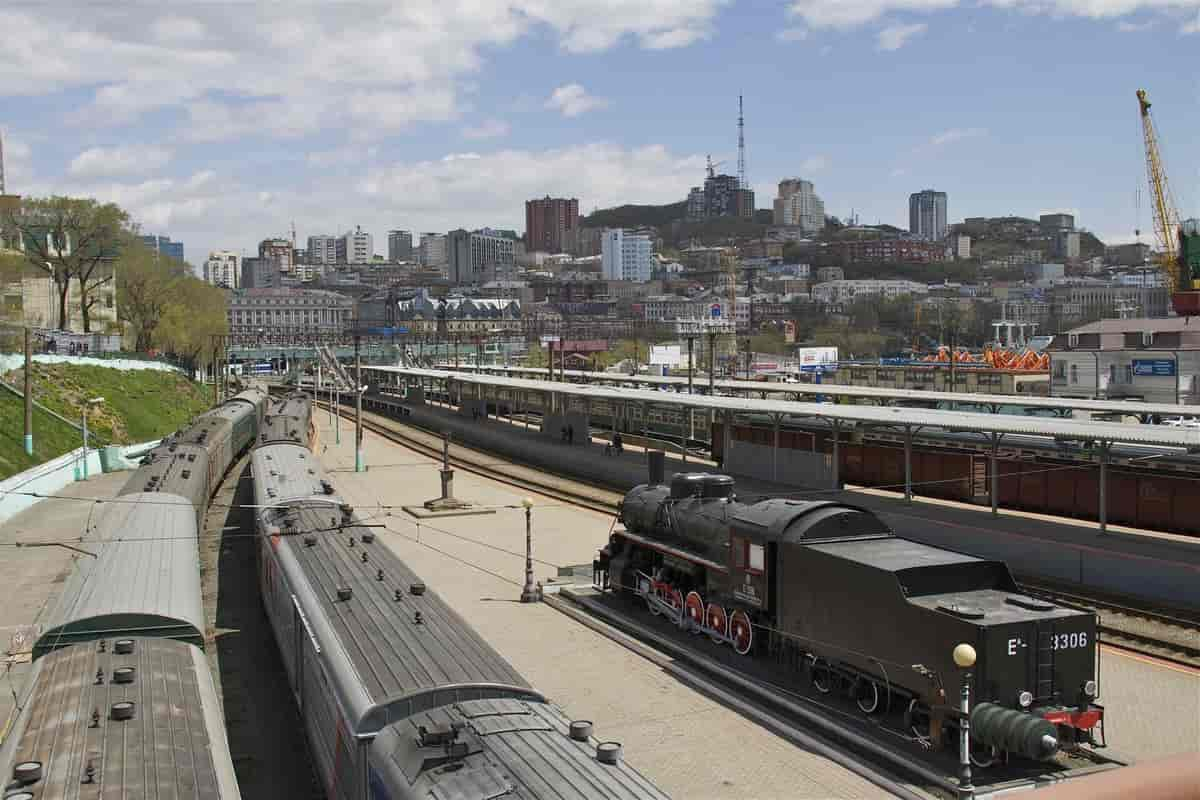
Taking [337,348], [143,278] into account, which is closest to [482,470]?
[143,278]

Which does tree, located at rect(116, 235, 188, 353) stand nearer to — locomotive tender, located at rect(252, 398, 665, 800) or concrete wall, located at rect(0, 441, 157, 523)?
concrete wall, located at rect(0, 441, 157, 523)

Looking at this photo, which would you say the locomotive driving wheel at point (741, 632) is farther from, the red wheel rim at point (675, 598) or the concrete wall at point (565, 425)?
the concrete wall at point (565, 425)

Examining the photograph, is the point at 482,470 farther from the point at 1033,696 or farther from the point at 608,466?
the point at 1033,696

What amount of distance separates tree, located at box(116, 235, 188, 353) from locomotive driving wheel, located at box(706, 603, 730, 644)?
82952 mm

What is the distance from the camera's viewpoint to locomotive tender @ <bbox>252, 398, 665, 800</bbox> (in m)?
8.13

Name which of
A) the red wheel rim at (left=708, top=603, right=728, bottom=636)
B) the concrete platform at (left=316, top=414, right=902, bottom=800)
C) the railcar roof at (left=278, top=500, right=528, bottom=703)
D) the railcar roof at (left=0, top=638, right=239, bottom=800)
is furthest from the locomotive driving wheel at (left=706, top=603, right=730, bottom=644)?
the railcar roof at (left=0, top=638, right=239, bottom=800)

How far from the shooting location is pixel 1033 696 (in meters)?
12.9

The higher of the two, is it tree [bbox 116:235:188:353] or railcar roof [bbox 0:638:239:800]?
tree [bbox 116:235:188:353]

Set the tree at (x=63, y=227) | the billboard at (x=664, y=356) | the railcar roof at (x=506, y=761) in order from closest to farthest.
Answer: the railcar roof at (x=506, y=761) → the tree at (x=63, y=227) → the billboard at (x=664, y=356)

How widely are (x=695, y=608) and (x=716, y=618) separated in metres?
0.83

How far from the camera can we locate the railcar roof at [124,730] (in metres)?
8.32

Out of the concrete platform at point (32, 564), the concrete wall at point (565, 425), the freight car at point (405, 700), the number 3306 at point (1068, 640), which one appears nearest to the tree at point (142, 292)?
the concrete platform at point (32, 564)

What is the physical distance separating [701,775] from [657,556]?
26.9 feet

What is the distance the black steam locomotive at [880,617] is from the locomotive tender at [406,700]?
5.85 meters
